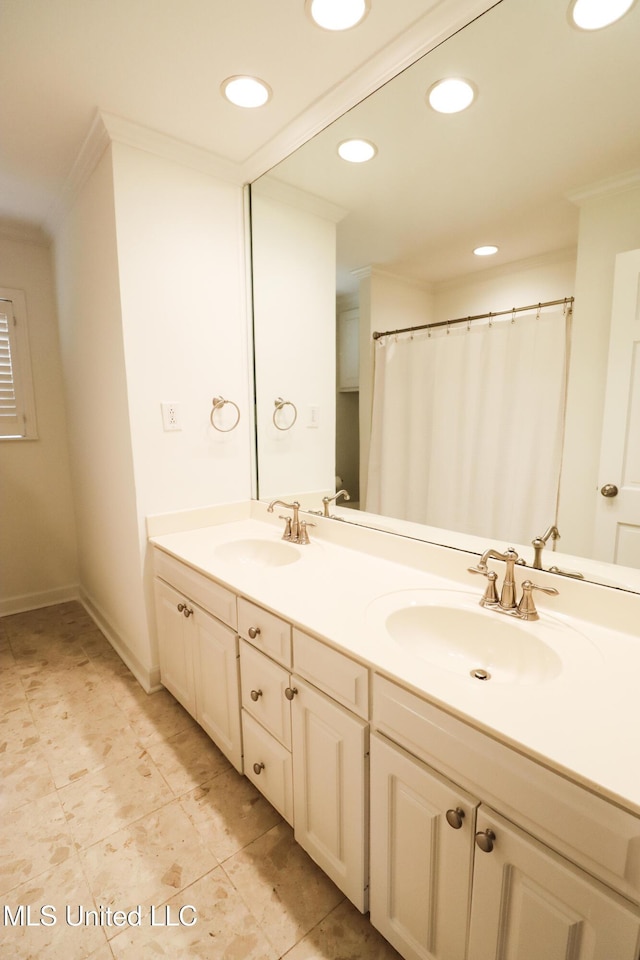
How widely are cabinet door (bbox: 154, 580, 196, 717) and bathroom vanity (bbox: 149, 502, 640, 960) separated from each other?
113 millimetres

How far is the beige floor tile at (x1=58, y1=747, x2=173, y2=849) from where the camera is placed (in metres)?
1.36

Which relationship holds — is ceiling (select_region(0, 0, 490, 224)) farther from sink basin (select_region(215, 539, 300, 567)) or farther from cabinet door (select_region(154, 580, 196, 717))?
cabinet door (select_region(154, 580, 196, 717))

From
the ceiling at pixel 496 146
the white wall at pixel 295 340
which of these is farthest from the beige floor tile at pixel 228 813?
the ceiling at pixel 496 146

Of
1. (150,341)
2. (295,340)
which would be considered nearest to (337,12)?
(295,340)

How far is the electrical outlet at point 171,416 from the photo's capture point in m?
1.84

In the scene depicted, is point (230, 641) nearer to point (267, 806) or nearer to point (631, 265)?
point (267, 806)

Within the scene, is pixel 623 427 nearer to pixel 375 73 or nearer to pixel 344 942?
pixel 375 73

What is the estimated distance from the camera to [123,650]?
2287mm

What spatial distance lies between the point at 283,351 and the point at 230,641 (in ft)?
4.31

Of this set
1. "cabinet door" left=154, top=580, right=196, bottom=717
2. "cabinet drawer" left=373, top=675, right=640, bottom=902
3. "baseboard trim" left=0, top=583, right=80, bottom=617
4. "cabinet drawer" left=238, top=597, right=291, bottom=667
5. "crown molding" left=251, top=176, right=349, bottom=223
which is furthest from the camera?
"baseboard trim" left=0, top=583, right=80, bottom=617

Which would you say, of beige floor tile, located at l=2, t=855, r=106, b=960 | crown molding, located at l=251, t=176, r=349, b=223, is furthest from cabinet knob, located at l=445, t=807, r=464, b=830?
crown molding, located at l=251, t=176, r=349, b=223

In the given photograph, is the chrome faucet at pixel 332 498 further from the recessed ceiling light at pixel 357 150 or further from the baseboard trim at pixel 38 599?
the baseboard trim at pixel 38 599

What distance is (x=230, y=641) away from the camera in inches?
55.1

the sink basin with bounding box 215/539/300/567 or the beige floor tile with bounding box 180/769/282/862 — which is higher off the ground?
the sink basin with bounding box 215/539/300/567
